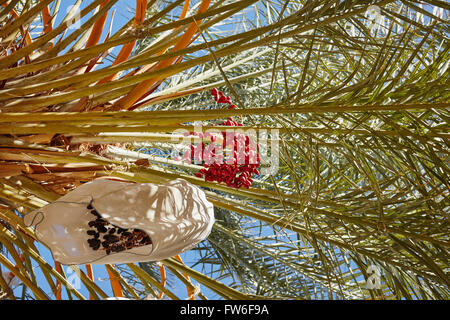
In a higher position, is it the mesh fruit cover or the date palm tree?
the date palm tree

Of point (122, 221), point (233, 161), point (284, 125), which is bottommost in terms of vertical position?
point (122, 221)

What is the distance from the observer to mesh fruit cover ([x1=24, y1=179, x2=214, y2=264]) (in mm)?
1018

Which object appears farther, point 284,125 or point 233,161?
point 233,161

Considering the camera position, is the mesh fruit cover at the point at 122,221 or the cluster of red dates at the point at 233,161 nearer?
the mesh fruit cover at the point at 122,221

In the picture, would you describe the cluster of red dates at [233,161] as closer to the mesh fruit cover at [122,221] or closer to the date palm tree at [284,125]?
the date palm tree at [284,125]

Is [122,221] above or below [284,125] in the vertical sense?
below

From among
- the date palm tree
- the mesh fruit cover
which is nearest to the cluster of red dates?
the date palm tree

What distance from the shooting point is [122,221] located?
1.01 meters

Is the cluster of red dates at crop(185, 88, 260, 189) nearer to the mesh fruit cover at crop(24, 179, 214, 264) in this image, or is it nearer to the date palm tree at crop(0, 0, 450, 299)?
the date palm tree at crop(0, 0, 450, 299)

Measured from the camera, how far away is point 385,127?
1.40m

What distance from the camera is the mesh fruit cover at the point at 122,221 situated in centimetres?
102

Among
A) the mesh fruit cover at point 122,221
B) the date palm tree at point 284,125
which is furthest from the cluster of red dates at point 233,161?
the mesh fruit cover at point 122,221
